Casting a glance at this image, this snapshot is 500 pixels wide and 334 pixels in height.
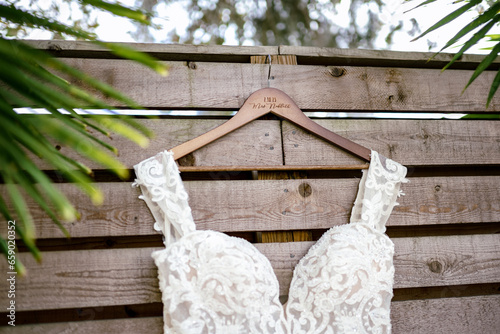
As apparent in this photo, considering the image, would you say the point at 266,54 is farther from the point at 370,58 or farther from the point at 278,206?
the point at 278,206

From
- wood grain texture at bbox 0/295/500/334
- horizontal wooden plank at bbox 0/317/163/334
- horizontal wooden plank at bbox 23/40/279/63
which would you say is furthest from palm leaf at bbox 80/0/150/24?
wood grain texture at bbox 0/295/500/334

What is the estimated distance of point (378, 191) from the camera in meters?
1.29

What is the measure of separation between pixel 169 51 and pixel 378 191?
84 cm

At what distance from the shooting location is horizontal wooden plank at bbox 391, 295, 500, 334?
1.30 meters

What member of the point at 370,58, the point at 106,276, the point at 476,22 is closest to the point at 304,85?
the point at 370,58

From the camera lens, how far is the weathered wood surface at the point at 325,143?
1288 millimetres

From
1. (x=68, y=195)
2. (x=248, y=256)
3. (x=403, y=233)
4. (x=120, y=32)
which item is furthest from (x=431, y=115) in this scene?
(x=120, y=32)

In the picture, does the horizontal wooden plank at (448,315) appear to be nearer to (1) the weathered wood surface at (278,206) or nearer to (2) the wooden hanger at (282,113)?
(1) the weathered wood surface at (278,206)

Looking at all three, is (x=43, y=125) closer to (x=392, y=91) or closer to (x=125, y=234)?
(x=125, y=234)

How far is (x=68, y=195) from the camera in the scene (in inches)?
47.4

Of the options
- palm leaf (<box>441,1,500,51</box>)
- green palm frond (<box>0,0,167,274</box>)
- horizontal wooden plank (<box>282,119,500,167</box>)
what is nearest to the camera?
green palm frond (<box>0,0,167,274</box>)

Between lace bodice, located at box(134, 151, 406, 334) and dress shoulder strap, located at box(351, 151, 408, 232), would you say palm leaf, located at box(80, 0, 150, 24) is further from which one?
dress shoulder strap, located at box(351, 151, 408, 232)

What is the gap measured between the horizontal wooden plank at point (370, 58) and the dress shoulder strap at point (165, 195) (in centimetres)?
61

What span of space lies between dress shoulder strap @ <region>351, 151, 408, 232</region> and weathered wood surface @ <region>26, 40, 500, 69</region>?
0.38 meters
